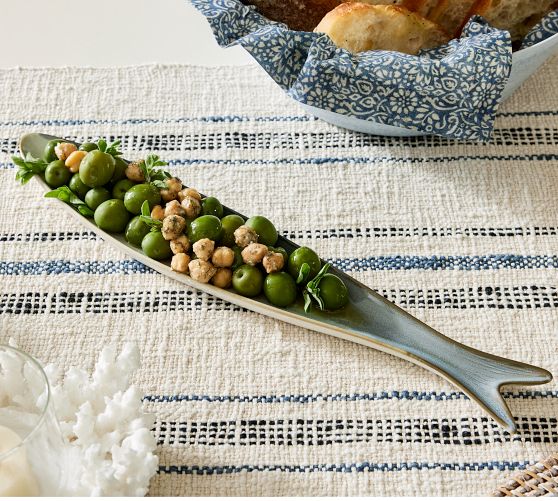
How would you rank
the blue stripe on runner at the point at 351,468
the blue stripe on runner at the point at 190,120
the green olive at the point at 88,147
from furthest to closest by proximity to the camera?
1. the blue stripe on runner at the point at 190,120
2. the green olive at the point at 88,147
3. the blue stripe on runner at the point at 351,468

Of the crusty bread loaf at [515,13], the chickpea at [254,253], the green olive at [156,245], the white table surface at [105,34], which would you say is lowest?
the white table surface at [105,34]

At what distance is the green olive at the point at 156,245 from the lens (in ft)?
2.59

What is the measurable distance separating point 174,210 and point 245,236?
0.08m

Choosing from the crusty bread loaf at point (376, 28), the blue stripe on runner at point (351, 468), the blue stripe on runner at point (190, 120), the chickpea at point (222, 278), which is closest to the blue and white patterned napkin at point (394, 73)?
the crusty bread loaf at point (376, 28)

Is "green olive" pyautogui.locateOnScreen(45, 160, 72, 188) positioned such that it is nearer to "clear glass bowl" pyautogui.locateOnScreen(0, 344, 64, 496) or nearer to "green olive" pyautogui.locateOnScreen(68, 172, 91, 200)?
"green olive" pyautogui.locateOnScreen(68, 172, 91, 200)

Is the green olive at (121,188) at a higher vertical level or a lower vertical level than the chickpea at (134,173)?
lower

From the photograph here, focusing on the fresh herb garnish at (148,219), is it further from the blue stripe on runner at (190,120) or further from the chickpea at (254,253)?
→ the blue stripe on runner at (190,120)

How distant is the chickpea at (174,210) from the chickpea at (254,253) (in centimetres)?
9

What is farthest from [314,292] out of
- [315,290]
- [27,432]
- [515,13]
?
A: [515,13]

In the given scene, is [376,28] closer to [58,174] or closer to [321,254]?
[321,254]

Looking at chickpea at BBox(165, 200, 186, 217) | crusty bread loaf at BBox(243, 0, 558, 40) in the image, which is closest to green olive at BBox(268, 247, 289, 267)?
chickpea at BBox(165, 200, 186, 217)

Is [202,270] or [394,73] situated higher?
[394,73]

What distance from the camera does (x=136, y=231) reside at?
0.81 m

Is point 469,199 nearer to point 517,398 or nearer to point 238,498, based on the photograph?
point 517,398
